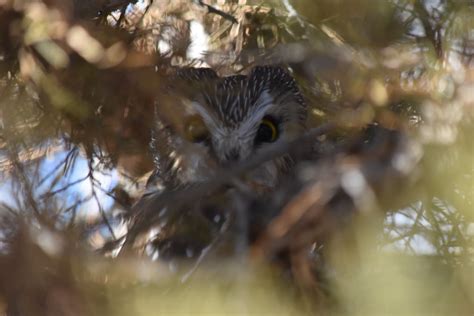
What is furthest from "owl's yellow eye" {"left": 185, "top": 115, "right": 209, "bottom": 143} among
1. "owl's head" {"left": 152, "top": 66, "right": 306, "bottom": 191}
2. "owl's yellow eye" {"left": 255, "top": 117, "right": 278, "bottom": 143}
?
"owl's yellow eye" {"left": 255, "top": 117, "right": 278, "bottom": 143}

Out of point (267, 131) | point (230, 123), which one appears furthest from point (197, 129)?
point (267, 131)

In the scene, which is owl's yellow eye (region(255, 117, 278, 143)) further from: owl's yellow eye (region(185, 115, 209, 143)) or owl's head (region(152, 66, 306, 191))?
owl's yellow eye (region(185, 115, 209, 143))

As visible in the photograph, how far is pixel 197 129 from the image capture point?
8.11ft

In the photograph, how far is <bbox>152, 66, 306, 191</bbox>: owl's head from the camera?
2.41m

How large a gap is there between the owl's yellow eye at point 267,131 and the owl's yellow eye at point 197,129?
0.19 metres

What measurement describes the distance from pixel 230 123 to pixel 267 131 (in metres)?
0.16

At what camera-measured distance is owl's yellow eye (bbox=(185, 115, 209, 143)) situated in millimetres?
2465

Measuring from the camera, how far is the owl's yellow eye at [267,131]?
250cm

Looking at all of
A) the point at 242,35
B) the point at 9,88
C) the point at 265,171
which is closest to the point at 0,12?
the point at 9,88

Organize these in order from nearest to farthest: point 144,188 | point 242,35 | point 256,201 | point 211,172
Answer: point 256,201, point 211,172, point 242,35, point 144,188

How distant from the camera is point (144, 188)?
8.99 feet

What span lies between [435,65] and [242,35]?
1.05 meters

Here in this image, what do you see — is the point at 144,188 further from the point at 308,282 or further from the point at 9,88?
the point at 308,282

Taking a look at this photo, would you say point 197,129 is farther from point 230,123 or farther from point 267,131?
point 267,131
